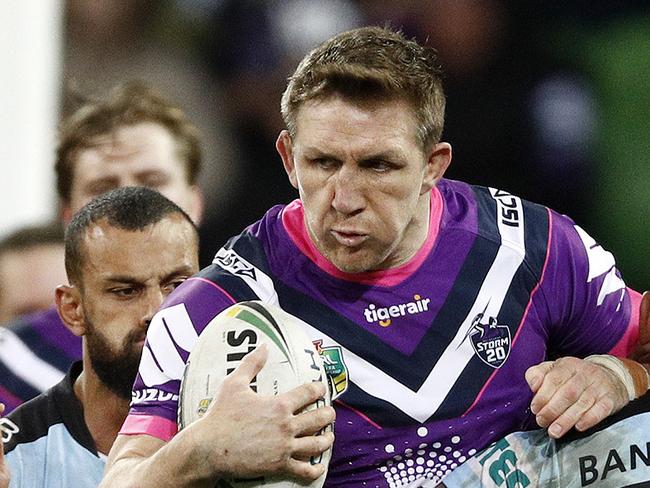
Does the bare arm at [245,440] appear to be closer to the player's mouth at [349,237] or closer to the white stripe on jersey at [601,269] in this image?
the player's mouth at [349,237]

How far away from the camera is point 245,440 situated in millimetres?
2465

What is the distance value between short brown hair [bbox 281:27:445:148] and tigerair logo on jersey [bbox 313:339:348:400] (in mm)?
446

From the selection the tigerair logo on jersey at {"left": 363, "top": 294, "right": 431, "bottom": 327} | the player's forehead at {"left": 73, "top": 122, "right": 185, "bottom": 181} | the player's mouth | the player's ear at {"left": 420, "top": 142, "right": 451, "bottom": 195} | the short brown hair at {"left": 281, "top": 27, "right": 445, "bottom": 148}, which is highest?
the player's forehead at {"left": 73, "top": 122, "right": 185, "bottom": 181}

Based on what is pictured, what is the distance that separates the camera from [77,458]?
11.2 ft

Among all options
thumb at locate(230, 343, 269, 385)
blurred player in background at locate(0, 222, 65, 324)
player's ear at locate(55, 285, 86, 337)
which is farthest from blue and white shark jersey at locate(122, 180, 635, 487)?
blurred player in background at locate(0, 222, 65, 324)

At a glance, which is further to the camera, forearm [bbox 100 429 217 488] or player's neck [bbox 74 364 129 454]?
player's neck [bbox 74 364 129 454]

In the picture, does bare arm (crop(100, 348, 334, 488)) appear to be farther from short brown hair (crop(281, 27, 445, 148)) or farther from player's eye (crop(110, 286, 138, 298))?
player's eye (crop(110, 286, 138, 298))

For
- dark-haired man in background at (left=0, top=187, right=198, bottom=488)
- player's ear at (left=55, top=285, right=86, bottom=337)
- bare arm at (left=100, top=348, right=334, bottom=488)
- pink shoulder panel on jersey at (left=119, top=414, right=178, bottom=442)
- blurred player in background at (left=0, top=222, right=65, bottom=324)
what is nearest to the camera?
bare arm at (left=100, top=348, right=334, bottom=488)

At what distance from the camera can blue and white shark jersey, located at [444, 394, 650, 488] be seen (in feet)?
9.33

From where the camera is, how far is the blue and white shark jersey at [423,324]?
2.83 m

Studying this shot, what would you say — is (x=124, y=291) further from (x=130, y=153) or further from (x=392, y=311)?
(x=130, y=153)

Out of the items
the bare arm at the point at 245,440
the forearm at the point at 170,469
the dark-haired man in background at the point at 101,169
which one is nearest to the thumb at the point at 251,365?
the bare arm at the point at 245,440

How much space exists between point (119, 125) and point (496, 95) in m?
1.54

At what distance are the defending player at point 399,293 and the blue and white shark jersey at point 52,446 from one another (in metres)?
0.69
